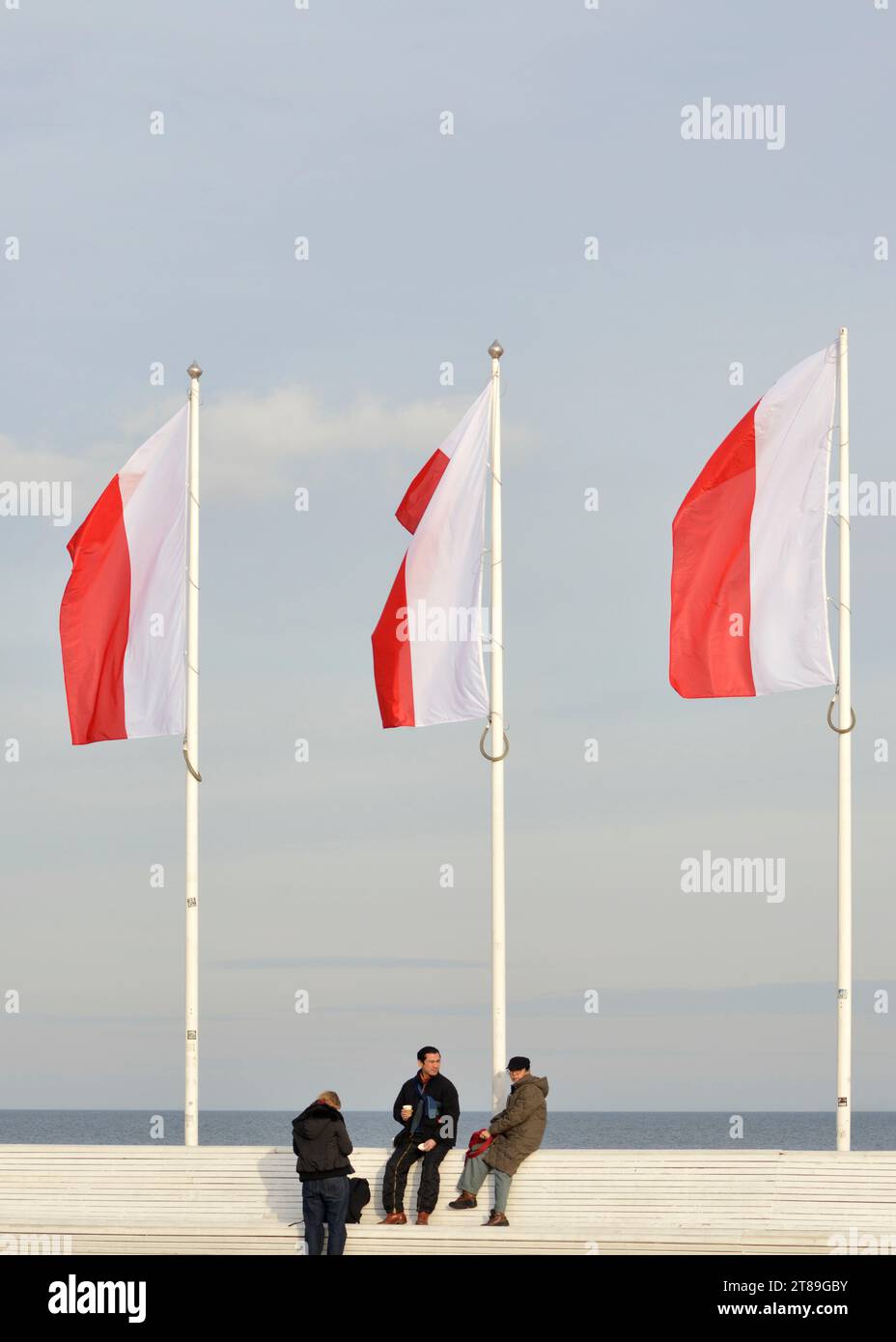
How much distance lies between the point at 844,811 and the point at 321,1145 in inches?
267

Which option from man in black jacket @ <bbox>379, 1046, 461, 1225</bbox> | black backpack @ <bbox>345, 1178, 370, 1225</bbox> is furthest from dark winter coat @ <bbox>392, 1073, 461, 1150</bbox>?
black backpack @ <bbox>345, 1178, 370, 1225</bbox>

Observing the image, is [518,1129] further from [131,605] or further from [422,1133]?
[131,605]

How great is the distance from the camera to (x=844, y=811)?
865 inches

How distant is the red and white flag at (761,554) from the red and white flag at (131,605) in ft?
20.0

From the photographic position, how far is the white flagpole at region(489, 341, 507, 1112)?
73.8 feet

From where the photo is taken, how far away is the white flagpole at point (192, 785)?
2305 centimetres

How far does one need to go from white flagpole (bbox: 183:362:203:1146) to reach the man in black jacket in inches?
105

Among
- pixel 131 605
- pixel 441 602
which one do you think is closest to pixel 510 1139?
pixel 441 602

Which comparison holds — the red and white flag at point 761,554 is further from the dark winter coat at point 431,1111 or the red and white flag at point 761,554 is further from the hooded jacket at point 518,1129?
the dark winter coat at point 431,1111

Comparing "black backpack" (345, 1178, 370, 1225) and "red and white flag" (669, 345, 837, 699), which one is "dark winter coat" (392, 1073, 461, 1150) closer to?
"black backpack" (345, 1178, 370, 1225)

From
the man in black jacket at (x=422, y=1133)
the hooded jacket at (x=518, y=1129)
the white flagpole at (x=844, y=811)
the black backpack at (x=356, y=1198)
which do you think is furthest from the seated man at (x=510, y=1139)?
the white flagpole at (x=844, y=811)
